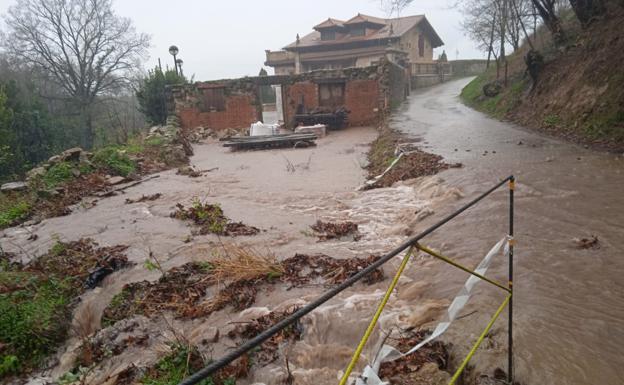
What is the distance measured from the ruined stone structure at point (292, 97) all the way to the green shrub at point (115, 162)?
10048 mm

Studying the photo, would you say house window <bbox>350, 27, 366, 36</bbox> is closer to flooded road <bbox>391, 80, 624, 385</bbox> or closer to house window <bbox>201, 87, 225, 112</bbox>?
house window <bbox>201, 87, 225, 112</bbox>

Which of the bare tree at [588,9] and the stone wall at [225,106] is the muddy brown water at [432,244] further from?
the stone wall at [225,106]

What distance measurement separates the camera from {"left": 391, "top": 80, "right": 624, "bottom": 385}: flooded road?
298cm

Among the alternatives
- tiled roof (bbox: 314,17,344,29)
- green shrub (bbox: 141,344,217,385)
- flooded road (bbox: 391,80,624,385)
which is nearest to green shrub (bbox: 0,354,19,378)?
green shrub (bbox: 141,344,217,385)

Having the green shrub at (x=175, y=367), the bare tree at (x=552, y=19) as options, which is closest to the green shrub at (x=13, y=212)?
the green shrub at (x=175, y=367)

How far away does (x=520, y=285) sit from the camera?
13.1 feet

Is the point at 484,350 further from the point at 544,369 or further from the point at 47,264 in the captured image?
the point at 47,264

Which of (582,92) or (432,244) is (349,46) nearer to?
(582,92)

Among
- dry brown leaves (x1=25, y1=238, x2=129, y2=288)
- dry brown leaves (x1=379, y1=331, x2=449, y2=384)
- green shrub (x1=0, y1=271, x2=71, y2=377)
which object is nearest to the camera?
dry brown leaves (x1=379, y1=331, x2=449, y2=384)

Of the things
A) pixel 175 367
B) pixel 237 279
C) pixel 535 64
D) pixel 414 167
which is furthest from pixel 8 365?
pixel 535 64

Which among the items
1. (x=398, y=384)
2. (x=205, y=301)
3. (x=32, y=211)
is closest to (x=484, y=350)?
(x=398, y=384)

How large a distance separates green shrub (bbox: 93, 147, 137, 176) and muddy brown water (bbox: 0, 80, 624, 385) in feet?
5.79

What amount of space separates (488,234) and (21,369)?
6151 mm

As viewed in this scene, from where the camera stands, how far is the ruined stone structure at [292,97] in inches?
850
